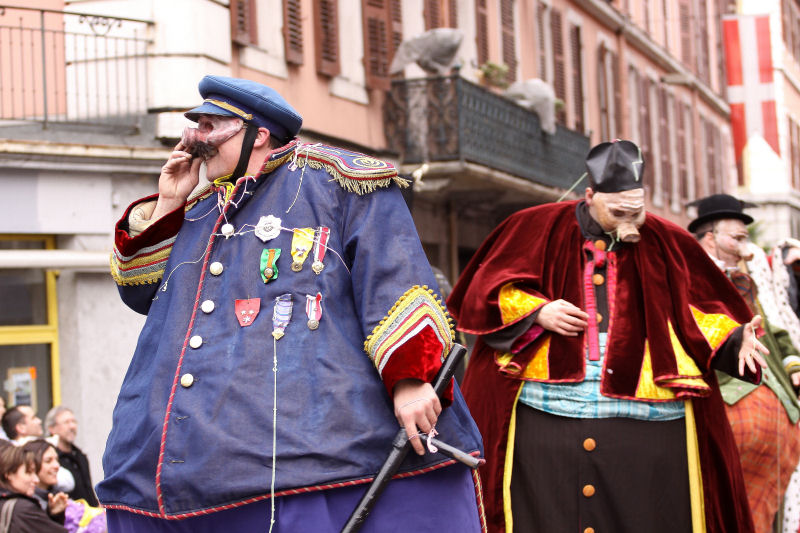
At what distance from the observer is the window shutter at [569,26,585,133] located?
25.8m

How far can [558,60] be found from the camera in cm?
2503

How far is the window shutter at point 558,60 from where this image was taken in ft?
81.3

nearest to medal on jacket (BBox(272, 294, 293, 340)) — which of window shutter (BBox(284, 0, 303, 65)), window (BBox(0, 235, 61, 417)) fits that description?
window (BBox(0, 235, 61, 417))

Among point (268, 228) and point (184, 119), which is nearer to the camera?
point (268, 228)

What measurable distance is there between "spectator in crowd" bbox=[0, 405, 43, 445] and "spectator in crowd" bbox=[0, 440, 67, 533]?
1.95 metres

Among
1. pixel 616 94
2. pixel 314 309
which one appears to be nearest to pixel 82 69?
pixel 314 309

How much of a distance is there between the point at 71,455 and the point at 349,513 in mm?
5918

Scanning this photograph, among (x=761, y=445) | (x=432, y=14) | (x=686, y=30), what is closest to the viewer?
(x=761, y=445)

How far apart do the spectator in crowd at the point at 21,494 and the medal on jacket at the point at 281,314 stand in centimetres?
361

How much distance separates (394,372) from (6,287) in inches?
346

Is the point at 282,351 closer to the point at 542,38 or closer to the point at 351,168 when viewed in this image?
the point at 351,168

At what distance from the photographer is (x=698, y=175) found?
35969mm

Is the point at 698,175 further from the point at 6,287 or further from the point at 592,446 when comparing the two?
the point at 592,446

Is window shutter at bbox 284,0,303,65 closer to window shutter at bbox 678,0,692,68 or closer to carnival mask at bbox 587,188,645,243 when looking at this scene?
carnival mask at bbox 587,188,645,243
